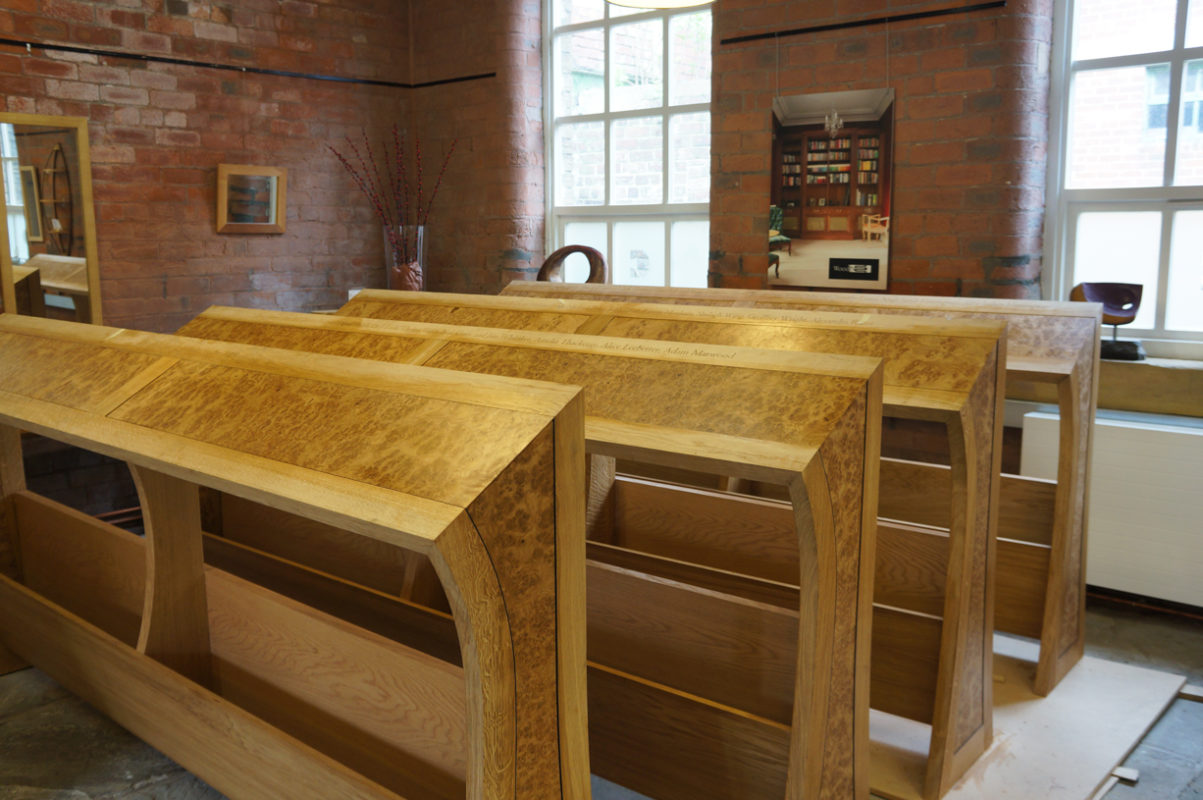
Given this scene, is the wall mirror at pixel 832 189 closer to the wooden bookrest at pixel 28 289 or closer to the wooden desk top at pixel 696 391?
the wooden desk top at pixel 696 391

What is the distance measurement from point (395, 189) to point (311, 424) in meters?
4.27

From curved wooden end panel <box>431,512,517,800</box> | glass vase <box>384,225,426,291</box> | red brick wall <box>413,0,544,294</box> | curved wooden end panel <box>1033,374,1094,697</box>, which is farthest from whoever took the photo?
red brick wall <box>413,0,544,294</box>

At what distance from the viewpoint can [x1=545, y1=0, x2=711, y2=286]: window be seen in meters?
4.39

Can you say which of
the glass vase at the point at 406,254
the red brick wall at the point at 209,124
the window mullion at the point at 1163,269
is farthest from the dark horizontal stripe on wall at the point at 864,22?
the red brick wall at the point at 209,124

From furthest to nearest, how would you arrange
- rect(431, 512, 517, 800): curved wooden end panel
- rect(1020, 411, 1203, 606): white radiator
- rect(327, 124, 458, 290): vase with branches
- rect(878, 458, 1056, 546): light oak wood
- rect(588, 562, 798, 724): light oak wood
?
rect(327, 124, 458, 290): vase with branches
rect(1020, 411, 1203, 606): white radiator
rect(878, 458, 1056, 546): light oak wood
rect(588, 562, 798, 724): light oak wood
rect(431, 512, 517, 800): curved wooden end panel

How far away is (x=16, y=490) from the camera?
234 cm

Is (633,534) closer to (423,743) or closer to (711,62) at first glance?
(423,743)

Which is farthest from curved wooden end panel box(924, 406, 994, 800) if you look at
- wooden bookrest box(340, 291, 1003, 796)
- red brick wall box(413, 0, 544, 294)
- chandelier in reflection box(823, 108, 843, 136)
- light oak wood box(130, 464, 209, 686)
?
red brick wall box(413, 0, 544, 294)

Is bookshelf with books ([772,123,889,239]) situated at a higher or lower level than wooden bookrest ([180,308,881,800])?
higher

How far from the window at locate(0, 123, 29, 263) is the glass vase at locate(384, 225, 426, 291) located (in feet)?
5.18

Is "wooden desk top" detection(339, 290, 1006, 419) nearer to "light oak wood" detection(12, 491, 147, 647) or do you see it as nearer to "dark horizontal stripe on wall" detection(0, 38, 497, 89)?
"light oak wood" detection(12, 491, 147, 647)

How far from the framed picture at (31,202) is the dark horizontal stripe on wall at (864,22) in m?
2.95

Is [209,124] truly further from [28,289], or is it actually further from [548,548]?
[548,548]

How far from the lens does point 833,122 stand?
3688 millimetres
